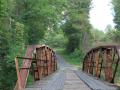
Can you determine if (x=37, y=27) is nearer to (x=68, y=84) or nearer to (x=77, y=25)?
(x=77, y=25)

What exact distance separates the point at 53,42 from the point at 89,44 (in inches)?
1506

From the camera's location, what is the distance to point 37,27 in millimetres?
40469

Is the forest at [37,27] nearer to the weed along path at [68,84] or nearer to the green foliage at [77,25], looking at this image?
the green foliage at [77,25]

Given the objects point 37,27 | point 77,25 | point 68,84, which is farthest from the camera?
point 77,25

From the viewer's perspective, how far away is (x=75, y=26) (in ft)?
183

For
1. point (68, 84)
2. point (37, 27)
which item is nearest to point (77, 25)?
point (37, 27)

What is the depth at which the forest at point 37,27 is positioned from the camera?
24350mm

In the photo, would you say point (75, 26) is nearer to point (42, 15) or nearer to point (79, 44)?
point (79, 44)

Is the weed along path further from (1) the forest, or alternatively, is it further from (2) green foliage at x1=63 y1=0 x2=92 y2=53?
(2) green foliage at x1=63 y1=0 x2=92 y2=53

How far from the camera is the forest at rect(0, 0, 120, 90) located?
79.9 feet

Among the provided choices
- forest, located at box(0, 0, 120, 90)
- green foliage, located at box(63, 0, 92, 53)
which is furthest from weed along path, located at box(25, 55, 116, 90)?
green foliage, located at box(63, 0, 92, 53)

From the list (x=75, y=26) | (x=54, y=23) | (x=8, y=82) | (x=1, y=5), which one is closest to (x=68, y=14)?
(x=75, y=26)

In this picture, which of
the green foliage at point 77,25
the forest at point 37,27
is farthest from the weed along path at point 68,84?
the green foliage at point 77,25

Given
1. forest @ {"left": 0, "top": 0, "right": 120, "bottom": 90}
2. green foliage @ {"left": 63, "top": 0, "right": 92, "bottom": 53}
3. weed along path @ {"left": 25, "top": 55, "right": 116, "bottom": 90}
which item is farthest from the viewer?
green foliage @ {"left": 63, "top": 0, "right": 92, "bottom": 53}
